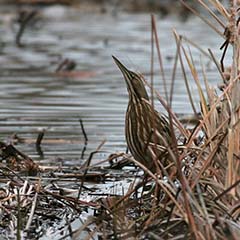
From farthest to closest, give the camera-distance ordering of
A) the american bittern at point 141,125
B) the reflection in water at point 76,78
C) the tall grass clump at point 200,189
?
1. the reflection in water at point 76,78
2. the american bittern at point 141,125
3. the tall grass clump at point 200,189

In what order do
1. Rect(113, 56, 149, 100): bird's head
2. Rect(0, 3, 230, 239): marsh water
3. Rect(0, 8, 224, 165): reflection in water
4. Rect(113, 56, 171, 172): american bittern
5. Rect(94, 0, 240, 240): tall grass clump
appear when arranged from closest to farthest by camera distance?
Rect(94, 0, 240, 240): tall grass clump < Rect(113, 56, 171, 172): american bittern < Rect(113, 56, 149, 100): bird's head < Rect(0, 3, 230, 239): marsh water < Rect(0, 8, 224, 165): reflection in water

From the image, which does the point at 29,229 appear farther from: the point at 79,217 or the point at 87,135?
the point at 87,135

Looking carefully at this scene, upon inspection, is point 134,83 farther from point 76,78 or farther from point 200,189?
point 76,78

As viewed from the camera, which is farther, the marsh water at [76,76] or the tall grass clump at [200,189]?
the marsh water at [76,76]

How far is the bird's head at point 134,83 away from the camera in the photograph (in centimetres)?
534

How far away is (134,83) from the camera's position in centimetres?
540

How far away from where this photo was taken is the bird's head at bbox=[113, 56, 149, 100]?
5340mm

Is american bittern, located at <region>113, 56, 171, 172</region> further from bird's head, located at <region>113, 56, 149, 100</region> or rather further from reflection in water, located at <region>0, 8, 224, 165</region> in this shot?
reflection in water, located at <region>0, 8, 224, 165</region>

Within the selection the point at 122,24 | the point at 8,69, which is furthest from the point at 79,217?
the point at 122,24

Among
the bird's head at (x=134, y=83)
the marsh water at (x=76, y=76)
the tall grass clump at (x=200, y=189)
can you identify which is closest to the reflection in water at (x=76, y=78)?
the marsh water at (x=76, y=76)

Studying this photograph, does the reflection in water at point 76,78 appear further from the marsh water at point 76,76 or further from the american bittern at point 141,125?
the american bittern at point 141,125

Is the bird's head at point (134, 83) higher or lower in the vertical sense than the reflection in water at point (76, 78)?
higher

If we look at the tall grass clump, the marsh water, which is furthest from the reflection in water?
the tall grass clump

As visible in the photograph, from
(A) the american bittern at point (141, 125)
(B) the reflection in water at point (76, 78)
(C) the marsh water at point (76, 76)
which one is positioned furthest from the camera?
(B) the reflection in water at point (76, 78)
